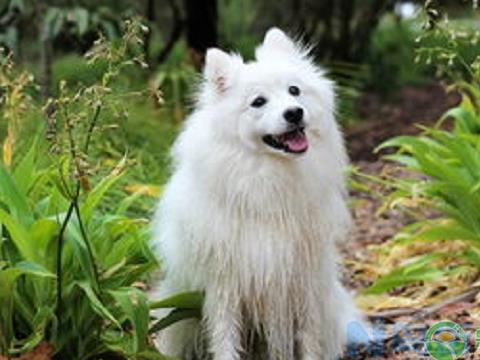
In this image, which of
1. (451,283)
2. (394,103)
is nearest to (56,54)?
(394,103)

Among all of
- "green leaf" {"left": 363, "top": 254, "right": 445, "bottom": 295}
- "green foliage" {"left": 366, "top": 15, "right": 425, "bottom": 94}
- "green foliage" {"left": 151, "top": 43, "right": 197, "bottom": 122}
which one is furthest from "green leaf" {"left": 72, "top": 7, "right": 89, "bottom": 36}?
"green foliage" {"left": 366, "top": 15, "right": 425, "bottom": 94}

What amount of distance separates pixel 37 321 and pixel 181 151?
0.89m

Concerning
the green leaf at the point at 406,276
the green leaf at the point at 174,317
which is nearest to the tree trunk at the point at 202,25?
the green leaf at the point at 406,276

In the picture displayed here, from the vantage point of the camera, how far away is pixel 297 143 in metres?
3.97

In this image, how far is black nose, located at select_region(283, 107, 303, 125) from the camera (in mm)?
3877

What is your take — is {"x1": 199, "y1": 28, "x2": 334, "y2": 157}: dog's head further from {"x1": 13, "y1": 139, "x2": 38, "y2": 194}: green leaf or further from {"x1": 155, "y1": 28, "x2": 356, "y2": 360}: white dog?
{"x1": 13, "y1": 139, "x2": 38, "y2": 194}: green leaf

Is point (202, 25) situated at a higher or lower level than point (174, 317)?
higher

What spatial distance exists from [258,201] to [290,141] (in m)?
0.27

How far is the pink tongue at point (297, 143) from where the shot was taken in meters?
3.96

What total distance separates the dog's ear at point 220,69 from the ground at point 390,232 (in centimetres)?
136

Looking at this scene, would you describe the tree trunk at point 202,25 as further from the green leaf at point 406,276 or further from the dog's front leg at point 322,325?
the dog's front leg at point 322,325

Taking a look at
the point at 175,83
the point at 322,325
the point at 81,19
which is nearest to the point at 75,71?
the point at 175,83

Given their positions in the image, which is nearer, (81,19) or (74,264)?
(74,264)

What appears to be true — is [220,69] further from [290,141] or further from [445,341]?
[445,341]
